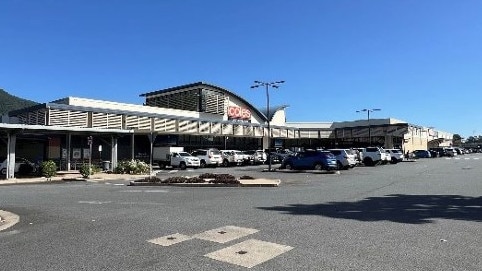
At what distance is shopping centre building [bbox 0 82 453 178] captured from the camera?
35969 mm

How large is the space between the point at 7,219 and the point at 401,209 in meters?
10.5

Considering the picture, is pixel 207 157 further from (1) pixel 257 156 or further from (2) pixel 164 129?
(1) pixel 257 156

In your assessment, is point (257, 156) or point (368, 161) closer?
point (368, 161)

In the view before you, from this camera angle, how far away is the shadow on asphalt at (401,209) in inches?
430

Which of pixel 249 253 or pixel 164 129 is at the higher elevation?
pixel 164 129

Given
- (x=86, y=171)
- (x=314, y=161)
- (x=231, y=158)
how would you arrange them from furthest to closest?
(x=231, y=158)
(x=314, y=161)
(x=86, y=171)

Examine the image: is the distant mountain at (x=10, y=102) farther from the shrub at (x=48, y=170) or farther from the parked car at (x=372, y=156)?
the parked car at (x=372, y=156)

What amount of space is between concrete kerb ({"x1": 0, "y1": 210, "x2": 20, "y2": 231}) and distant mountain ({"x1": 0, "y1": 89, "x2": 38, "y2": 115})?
116 metres

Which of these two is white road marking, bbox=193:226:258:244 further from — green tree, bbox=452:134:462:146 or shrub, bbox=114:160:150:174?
green tree, bbox=452:134:462:146

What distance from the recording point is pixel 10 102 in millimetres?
125812

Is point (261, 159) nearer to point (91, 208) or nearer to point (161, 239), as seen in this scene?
point (91, 208)

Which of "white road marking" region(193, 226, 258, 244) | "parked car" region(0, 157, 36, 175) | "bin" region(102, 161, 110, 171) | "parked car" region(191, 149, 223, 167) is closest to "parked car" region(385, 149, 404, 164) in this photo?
"parked car" region(191, 149, 223, 167)

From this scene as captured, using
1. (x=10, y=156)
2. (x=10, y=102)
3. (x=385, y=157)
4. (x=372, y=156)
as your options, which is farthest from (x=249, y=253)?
(x=10, y=102)

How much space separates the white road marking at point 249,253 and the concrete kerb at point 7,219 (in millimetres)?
5728
